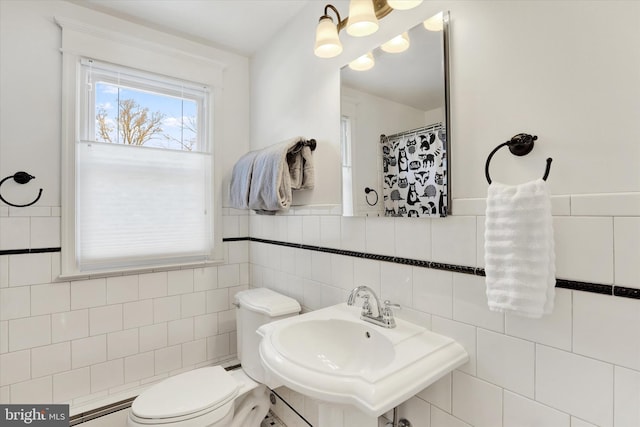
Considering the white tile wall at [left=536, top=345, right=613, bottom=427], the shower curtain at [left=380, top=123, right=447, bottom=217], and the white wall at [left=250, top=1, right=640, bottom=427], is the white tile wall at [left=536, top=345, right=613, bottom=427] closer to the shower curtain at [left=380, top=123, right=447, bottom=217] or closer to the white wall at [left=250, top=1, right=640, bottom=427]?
the white wall at [left=250, top=1, right=640, bottom=427]

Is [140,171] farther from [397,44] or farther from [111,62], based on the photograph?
[397,44]

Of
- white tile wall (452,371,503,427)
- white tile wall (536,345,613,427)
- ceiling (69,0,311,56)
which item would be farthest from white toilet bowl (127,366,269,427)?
ceiling (69,0,311,56)

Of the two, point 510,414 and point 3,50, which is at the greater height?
point 3,50

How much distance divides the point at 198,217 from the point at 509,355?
183cm

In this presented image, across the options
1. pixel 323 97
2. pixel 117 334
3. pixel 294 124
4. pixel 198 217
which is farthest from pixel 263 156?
pixel 117 334

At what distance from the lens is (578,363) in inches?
29.9

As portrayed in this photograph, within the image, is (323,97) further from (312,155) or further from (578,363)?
(578,363)

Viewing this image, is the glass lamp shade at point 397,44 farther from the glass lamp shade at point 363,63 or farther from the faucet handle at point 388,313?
the faucet handle at point 388,313

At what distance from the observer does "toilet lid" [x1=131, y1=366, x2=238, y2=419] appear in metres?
1.31

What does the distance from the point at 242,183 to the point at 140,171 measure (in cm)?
62

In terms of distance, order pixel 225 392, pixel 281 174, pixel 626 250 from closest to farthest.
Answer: pixel 626 250
pixel 225 392
pixel 281 174

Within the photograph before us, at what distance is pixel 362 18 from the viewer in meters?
1.10

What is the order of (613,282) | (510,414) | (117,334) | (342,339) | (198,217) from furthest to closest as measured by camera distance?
1. (198,217)
2. (117,334)
3. (342,339)
4. (510,414)
5. (613,282)

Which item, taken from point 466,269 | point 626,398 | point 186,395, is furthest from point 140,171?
point 626,398
